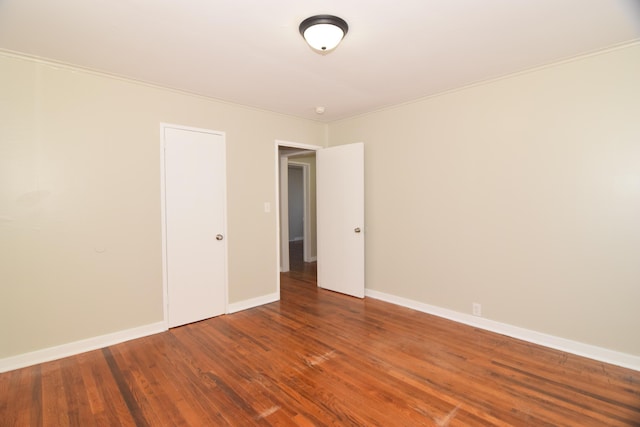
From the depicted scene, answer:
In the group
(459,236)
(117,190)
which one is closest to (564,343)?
(459,236)

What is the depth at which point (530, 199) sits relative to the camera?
2930mm

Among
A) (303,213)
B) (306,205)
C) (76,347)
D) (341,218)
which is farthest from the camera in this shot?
(303,213)

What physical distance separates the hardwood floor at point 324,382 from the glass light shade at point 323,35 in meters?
2.49

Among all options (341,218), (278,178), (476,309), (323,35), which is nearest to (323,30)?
(323,35)

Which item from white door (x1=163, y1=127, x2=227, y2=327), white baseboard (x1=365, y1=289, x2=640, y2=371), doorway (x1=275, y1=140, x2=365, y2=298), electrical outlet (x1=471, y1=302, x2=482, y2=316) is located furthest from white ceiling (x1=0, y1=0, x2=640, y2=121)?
white baseboard (x1=365, y1=289, x2=640, y2=371)

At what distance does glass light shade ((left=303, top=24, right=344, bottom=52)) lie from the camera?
2049 millimetres

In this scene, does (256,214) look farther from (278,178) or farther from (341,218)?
(341,218)

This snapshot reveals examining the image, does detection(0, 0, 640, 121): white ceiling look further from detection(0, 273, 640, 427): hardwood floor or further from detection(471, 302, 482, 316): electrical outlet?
detection(0, 273, 640, 427): hardwood floor

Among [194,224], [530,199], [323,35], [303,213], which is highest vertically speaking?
[323,35]

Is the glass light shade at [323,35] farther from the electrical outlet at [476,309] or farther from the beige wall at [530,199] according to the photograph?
the electrical outlet at [476,309]

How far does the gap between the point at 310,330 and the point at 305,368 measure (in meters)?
0.73

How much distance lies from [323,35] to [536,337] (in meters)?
3.26

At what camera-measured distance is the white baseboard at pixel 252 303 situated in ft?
12.5

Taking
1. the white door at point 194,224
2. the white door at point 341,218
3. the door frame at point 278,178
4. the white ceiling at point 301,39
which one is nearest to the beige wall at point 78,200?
the white door at point 194,224
